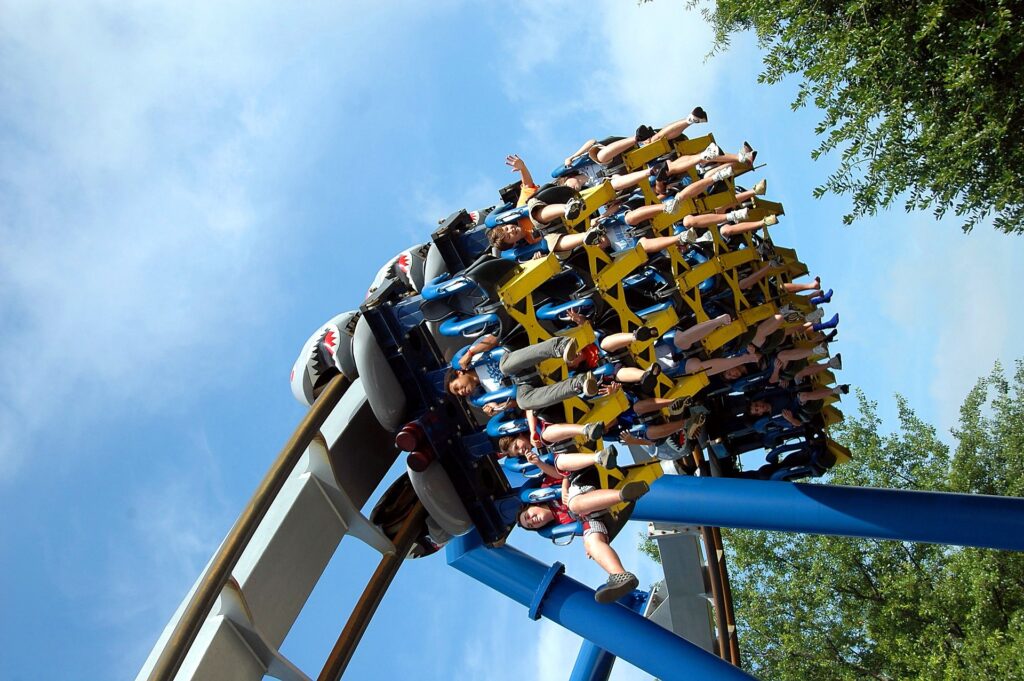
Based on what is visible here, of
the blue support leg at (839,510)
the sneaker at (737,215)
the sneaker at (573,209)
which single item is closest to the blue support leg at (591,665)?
the blue support leg at (839,510)

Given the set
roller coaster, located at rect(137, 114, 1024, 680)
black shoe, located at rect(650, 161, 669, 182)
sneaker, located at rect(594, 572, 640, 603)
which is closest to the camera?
sneaker, located at rect(594, 572, 640, 603)

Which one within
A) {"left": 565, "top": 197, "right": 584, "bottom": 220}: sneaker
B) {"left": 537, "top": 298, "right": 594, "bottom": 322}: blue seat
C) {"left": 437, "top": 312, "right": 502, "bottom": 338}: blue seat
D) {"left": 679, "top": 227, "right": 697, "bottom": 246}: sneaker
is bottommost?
{"left": 437, "top": 312, "right": 502, "bottom": 338}: blue seat

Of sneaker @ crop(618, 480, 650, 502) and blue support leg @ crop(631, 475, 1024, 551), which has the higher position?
blue support leg @ crop(631, 475, 1024, 551)

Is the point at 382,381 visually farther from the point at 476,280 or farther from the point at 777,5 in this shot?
the point at 777,5

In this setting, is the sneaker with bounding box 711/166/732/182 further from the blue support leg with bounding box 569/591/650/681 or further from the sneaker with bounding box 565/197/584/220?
the blue support leg with bounding box 569/591/650/681

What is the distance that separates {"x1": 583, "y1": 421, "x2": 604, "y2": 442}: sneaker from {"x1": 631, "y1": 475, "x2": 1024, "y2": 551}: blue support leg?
9.03 feet

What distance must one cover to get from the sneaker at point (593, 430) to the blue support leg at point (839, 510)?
275 centimetres

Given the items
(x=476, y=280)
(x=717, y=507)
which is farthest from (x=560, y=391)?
(x=717, y=507)

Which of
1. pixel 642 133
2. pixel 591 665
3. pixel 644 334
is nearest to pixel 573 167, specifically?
pixel 642 133

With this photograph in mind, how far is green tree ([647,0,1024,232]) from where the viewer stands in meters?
8.85

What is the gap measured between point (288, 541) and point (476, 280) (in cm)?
221

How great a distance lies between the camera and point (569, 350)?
21.0 ft

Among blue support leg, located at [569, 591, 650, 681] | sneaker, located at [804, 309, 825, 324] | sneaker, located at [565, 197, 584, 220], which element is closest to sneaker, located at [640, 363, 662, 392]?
sneaker, located at [565, 197, 584, 220]

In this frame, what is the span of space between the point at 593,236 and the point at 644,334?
2.33ft
